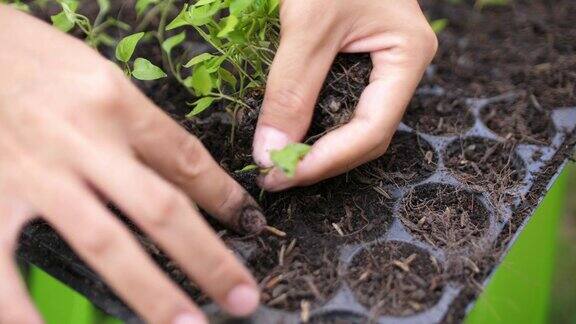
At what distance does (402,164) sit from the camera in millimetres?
1130

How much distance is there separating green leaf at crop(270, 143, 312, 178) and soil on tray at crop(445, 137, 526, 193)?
0.35 m

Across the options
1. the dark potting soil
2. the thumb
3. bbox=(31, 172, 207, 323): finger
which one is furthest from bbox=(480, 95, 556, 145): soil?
bbox=(31, 172, 207, 323): finger

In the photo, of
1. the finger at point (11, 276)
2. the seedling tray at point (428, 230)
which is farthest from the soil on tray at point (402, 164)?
the finger at point (11, 276)

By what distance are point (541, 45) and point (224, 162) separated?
33.5 inches

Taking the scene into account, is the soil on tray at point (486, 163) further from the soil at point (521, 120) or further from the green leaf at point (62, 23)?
the green leaf at point (62, 23)

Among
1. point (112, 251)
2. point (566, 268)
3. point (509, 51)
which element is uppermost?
point (112, 251)

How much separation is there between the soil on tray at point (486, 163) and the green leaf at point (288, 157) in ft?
1.14

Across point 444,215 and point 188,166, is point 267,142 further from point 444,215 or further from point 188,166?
point 444,215

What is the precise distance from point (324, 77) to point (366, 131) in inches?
4.4

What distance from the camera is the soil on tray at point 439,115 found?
1234 millimetres

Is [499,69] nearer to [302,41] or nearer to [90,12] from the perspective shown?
[302,41]

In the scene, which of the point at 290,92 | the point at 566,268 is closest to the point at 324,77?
the point at 290,92

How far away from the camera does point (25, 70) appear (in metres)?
0.82

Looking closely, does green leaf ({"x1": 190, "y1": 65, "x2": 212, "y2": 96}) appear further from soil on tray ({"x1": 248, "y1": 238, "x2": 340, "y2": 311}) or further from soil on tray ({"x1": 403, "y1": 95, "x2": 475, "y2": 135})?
soil on tray ({"x1": 403, "y1": 95, "x2": 475, "y2": 135})
